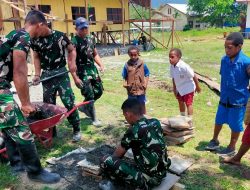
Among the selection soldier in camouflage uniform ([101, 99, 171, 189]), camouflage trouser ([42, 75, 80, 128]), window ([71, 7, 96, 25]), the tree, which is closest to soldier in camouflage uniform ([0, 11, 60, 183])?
soldier in camouflage uniform ([101, 99, 171, 189])

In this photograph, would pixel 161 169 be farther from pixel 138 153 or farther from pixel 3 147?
pixel 3 147

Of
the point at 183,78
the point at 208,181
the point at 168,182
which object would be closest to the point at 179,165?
the point at 208,181

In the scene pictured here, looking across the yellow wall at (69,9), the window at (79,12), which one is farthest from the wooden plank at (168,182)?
the window at (79,12)

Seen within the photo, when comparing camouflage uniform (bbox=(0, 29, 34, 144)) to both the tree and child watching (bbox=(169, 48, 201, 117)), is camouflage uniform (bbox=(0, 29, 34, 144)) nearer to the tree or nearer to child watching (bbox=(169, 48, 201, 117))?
child watching (bbox=(169, 48, 201, 117))

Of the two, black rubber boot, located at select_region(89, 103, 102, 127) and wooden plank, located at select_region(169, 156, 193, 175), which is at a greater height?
black rubber boot, located at select_region(89, 103, 102, 127)

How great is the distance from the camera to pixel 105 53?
20.3 m

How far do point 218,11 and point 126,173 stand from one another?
54.0 m

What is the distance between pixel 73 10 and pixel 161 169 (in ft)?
63.1

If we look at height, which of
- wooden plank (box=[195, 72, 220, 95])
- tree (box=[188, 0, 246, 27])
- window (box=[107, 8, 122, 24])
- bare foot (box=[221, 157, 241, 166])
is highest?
tree (box=[188, 0, 246, 27])

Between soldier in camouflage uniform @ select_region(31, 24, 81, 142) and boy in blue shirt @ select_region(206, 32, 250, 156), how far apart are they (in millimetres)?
2471

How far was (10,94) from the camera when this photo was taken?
3504 millimetres

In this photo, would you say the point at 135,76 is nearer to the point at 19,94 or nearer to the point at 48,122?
the point at 48,122

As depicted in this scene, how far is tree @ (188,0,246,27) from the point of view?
171 ft

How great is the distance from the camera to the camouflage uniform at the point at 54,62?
463 centimetres
